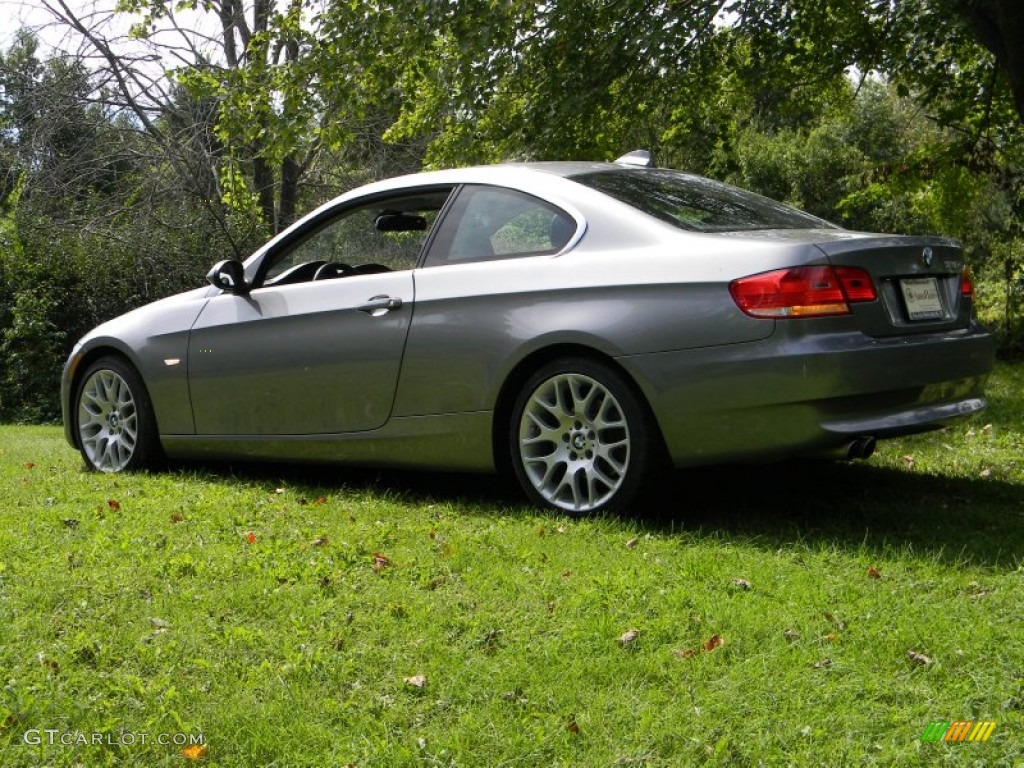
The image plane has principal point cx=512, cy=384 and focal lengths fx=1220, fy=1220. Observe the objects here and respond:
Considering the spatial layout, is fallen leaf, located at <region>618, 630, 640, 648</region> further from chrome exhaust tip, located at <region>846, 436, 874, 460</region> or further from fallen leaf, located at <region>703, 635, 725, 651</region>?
chrome exhaust tip, located at <region>846, 436, 874, 460</region>

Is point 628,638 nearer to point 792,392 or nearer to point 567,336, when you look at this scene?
point 792,392

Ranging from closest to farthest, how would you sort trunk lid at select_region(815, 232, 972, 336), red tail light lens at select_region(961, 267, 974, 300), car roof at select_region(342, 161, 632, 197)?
trunk lid at select_region(815, 232, 972, 336)
red tail light lens at select_region(961, 267, 974, 300)
car roof at select_region(342, 161, 632, 197)

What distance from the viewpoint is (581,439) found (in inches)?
202

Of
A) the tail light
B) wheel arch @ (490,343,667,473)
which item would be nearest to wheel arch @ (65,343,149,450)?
wheel arch @ (490,343,667,473)

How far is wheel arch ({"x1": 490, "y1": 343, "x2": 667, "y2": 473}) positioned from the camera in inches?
196

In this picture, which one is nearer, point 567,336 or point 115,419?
point 567,336

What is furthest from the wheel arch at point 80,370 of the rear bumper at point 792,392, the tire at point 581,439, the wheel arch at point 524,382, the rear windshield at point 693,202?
the rear bumper at point 792,392

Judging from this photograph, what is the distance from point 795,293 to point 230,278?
3.16 metres

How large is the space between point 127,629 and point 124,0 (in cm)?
1301

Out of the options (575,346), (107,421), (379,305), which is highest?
(379,305)

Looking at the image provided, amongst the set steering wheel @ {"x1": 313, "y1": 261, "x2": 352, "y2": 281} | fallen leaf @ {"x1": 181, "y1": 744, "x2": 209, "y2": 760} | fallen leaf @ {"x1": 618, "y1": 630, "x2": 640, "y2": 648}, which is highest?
steering wheel @ {"x1": 313, "y1": 261, "x2": 352, "y2": 281}

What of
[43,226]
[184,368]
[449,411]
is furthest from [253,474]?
[43,226]

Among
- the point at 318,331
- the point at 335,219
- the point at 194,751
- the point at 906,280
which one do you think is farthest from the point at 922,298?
the point at 194,751

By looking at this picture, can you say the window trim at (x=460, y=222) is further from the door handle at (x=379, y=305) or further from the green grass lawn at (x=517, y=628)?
the green grass lawn at (x=517, y=628)
